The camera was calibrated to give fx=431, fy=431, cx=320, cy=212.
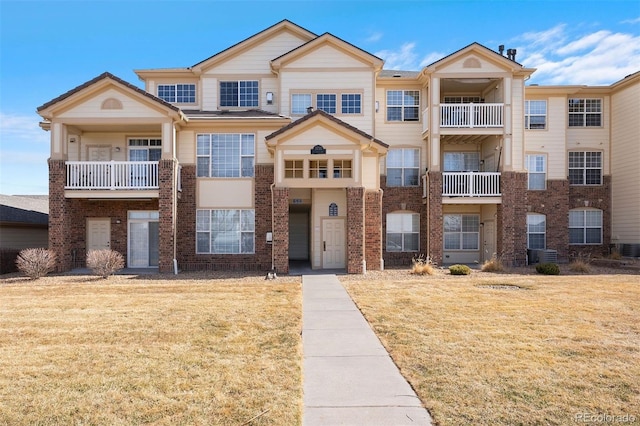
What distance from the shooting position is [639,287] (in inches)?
548

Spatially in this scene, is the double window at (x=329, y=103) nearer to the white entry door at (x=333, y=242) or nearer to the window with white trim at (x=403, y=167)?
the window with white trim at (x=403, y=167)

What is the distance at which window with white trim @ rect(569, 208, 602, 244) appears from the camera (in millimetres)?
23703

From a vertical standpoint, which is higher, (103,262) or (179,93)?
(179,93)

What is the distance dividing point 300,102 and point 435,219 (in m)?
8.71

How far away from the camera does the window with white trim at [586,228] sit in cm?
2370

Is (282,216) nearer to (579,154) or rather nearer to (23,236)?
(23,236)

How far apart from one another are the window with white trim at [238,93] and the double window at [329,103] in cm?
224

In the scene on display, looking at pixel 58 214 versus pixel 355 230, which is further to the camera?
pixel 58 214

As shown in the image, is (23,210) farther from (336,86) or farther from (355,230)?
(355,230)

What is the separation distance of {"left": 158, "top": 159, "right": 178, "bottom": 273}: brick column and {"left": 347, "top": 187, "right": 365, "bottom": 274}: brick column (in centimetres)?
758

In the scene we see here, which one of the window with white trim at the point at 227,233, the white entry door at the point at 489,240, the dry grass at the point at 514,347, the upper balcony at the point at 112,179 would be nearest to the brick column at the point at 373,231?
the dry grass at the point at 514,347

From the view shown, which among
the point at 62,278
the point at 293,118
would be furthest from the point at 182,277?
the point at 293,118

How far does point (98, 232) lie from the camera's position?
20.2 m

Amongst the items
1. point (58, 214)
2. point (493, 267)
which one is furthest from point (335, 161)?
point (58, 214)
